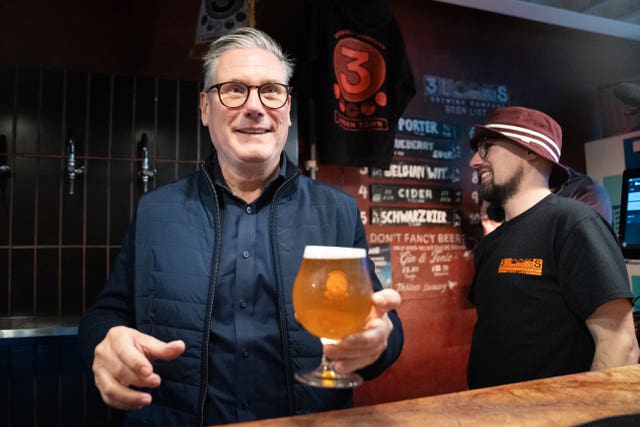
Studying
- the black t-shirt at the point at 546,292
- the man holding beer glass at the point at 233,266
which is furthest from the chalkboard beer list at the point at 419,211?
the man holding beer glass at the point at 233,266

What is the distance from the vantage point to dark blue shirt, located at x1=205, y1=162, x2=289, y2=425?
3.92 feet

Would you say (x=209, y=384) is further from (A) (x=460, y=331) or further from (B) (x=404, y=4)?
(B) (x=404, y=4)

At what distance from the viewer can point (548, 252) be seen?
1742 millimetres

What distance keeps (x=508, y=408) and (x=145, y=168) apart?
8.43ft

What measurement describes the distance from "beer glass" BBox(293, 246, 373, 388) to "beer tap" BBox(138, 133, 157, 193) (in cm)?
232

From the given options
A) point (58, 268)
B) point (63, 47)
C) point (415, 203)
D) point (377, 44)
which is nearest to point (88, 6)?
point (63, 47)

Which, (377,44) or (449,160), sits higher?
(377,44)

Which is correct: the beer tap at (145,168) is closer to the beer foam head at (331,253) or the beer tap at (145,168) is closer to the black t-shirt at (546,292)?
the black t-shirt at (546,292)

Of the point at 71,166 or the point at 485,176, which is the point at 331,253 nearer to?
the point at 485,176

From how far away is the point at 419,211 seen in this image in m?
3.65

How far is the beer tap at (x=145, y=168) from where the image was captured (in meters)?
2.87

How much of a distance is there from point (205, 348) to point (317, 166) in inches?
85.7

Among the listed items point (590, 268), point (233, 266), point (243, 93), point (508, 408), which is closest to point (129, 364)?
point (233, 266)

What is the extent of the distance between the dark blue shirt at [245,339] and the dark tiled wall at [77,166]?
6.32 ft
